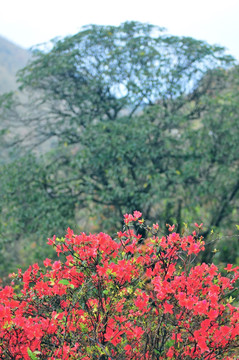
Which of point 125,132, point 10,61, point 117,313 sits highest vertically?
point 10,61

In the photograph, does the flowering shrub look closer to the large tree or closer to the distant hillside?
the large tree

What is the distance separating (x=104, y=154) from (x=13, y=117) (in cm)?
317

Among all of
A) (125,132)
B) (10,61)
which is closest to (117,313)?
(125,132)

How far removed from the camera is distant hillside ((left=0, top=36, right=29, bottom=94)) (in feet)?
199

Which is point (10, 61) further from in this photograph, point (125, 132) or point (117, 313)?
point (117, 313)

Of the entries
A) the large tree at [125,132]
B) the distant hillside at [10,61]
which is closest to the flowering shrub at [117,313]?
the large tree at [125,132]

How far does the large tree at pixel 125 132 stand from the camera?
25.5ft

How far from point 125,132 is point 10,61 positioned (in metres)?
74.3

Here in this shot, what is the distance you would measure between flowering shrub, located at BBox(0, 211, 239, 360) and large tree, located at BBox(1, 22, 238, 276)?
4569mm

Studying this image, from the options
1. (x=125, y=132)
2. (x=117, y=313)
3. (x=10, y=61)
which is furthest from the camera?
(x=10, y=61)

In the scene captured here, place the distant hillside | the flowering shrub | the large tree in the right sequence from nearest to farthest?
the flowering shrub
the large tree
the distant hillside

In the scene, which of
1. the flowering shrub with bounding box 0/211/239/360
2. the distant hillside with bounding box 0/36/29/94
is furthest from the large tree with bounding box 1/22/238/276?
the distant hillside with bounding box 0/36/29/94

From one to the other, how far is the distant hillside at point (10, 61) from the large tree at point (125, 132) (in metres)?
51.1

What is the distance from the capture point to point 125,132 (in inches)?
301
